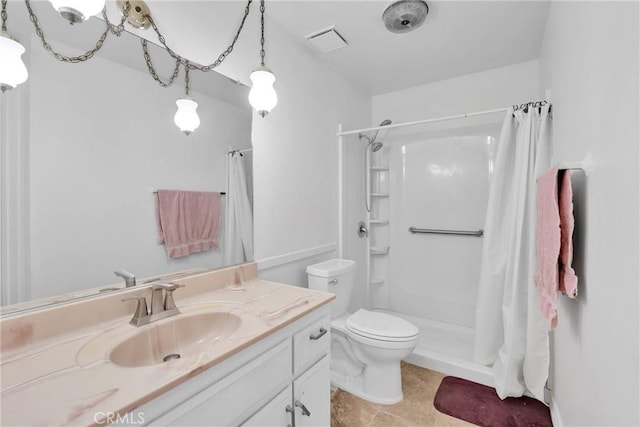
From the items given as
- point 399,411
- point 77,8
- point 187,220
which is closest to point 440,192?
point 399,411

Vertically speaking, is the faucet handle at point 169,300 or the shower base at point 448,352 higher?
the faucet handle at point 169,300

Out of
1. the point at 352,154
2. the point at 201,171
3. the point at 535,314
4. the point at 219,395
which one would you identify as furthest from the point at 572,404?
the point at 352,154

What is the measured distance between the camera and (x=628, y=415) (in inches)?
26.8

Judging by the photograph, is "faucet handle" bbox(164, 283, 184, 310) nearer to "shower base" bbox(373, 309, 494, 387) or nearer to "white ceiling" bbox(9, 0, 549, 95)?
"white ceiling" bbox(9, 0, 549, 95)

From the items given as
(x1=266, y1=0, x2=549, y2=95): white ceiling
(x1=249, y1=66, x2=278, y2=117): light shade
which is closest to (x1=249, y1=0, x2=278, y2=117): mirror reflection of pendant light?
(x1=249, y1=66, x2=278, y2=117): light shade

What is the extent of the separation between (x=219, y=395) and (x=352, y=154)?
7.23 feet

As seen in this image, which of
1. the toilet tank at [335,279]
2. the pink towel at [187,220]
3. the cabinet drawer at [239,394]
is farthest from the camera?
the toilet tank at [335,279]

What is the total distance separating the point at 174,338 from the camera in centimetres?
104

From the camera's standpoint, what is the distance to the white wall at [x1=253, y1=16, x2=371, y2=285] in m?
1.75

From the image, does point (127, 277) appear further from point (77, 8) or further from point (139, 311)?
point (77, 8)

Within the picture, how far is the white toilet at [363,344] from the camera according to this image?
5.61 ft

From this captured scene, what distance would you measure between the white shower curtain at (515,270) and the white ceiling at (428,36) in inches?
21.3

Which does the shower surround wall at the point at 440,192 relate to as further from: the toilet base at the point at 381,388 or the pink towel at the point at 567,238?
the pink towel at the point at 567,238

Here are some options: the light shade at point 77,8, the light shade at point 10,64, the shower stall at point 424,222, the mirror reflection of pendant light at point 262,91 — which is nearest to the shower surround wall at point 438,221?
the shower stall at point 424,222
